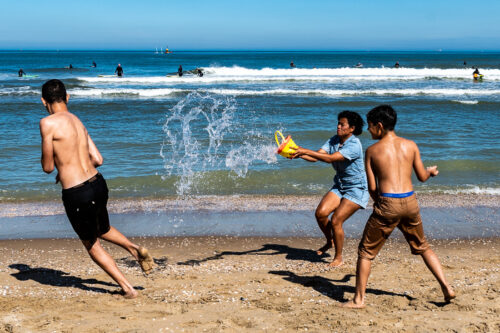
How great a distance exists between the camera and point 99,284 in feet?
15.4

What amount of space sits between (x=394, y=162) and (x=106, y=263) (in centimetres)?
252

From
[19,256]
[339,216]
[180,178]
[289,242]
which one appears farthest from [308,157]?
[180,178]

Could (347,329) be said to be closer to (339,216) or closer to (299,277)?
(299,277)

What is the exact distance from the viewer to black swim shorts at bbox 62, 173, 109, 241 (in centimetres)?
383

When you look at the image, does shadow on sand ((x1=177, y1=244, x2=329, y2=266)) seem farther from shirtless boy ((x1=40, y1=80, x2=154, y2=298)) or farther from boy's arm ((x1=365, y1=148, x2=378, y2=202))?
boy's arm ((x1=365, y1=148, x2=378, y2=202))

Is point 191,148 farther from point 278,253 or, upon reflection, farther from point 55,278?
point 55,278

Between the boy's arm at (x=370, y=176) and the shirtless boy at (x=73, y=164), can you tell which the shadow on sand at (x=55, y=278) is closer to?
the shirtless boy at (x=73, y=164)

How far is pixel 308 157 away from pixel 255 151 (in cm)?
722

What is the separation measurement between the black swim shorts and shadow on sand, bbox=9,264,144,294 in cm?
78

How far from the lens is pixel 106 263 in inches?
163

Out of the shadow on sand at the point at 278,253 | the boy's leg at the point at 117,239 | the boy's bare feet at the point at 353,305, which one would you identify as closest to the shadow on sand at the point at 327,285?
the boy's bare feet at the point at 353,305

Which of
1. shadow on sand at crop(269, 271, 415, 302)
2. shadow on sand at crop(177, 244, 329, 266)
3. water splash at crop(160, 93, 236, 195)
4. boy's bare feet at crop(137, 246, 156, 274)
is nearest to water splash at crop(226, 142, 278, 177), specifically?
water splash at crop(160, 93, 236, 195)

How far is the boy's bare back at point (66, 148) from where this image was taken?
3750mm

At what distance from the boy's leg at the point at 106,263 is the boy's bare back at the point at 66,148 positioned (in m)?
0.57
